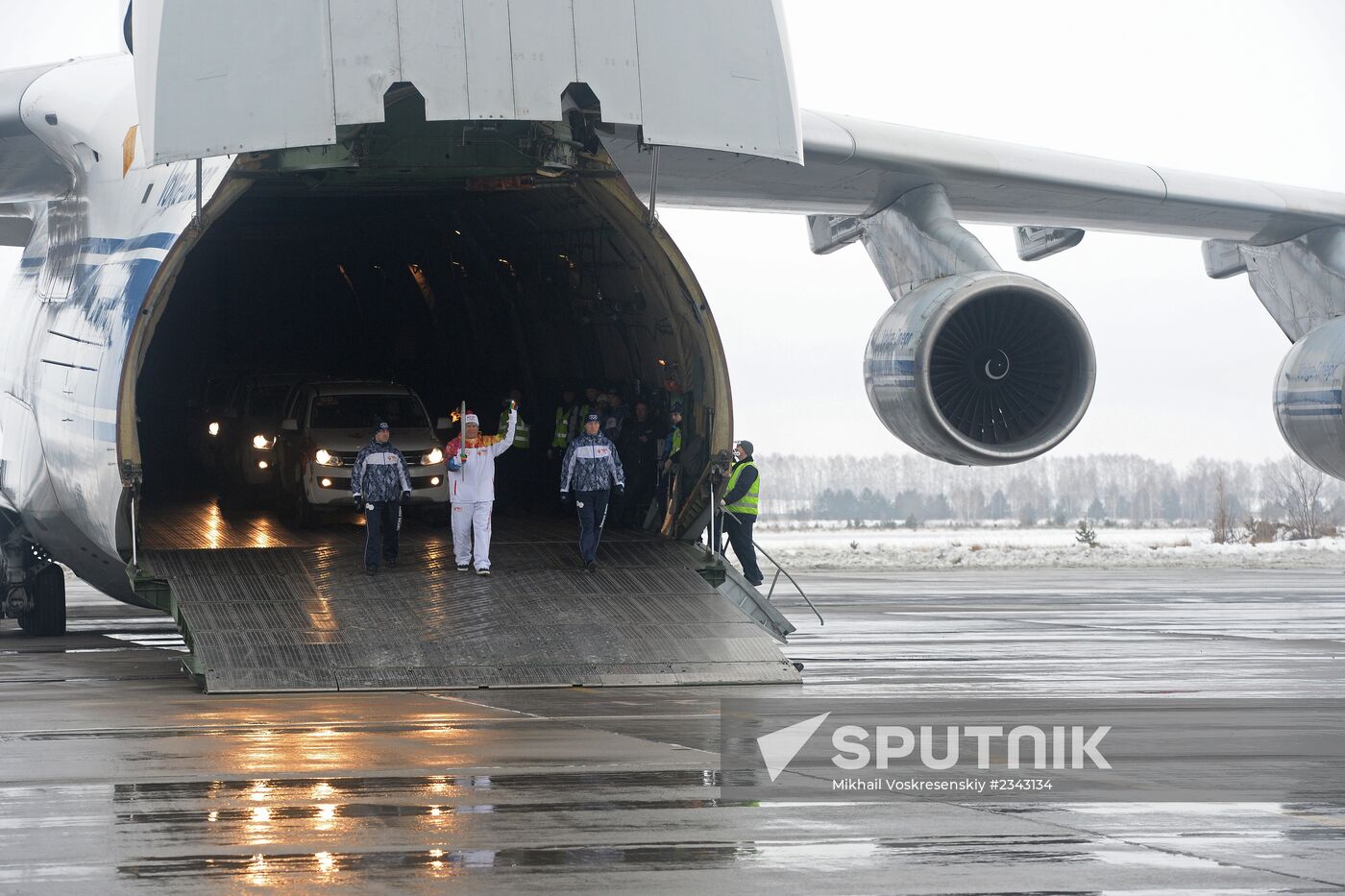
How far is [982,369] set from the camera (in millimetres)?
15836

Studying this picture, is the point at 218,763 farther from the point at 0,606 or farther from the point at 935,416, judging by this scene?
the point at 0,606

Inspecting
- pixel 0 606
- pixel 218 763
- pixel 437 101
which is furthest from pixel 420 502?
pixel 218 763

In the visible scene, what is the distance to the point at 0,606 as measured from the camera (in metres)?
19.4

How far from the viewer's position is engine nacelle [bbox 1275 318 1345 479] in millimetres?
16203

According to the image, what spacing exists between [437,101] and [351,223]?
33.8 ft

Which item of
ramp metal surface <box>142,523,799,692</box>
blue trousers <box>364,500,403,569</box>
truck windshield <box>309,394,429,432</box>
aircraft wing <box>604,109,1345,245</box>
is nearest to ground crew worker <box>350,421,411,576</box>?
blue trousers <box>364,500,403,569</box>

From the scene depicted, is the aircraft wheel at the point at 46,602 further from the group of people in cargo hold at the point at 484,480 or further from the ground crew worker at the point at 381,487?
the ground crew worker at the point at 381,487

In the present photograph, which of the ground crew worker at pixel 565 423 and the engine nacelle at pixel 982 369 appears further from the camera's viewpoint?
the ground crew worker at pixel 565 423

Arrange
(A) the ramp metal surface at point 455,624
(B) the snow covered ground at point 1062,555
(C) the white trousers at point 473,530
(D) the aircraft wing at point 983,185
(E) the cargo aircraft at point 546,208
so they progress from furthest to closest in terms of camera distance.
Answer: (B) the snow covered ground at point 1062,555 → (D) the aircraft wing at point 983,185 → (C) the white trousers at point 473,530 → (A) the ramp metal surface at point 455,624 → (E) the cargo aircraft at point 546,208

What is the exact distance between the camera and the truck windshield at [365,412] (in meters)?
19.5

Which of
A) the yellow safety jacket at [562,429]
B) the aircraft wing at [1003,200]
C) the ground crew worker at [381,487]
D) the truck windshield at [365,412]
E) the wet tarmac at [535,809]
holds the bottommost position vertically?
the wet tarmac at [535,809]

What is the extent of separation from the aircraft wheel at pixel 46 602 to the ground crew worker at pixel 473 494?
224 inches

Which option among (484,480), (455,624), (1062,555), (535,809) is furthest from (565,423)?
(1062,555)

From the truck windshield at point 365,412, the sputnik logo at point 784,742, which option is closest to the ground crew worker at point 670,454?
the truck windshield at point 365,412
